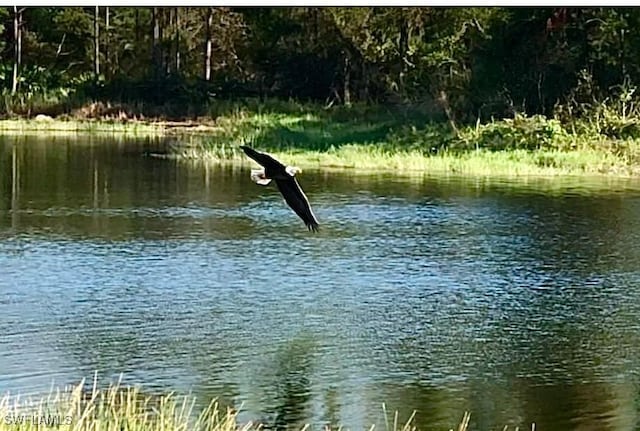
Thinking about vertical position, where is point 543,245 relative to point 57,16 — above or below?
below

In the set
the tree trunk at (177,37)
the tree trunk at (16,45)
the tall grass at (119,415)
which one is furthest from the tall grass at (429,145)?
the tall grass at (119,415)

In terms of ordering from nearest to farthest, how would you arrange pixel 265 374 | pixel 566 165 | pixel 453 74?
1. pixel 265 374
2. pixel 566 165
3. pixel 453 74

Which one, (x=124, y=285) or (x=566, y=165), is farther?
(x=566, y=165)

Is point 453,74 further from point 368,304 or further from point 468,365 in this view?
point 468,365

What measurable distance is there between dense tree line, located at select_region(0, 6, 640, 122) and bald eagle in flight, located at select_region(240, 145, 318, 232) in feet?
76.2

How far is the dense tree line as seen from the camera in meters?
31.0

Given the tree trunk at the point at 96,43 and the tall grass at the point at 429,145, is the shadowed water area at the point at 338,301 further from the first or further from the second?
the tree trunk at the point at 96,43

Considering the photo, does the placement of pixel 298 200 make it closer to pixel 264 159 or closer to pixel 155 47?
pixel 264 159

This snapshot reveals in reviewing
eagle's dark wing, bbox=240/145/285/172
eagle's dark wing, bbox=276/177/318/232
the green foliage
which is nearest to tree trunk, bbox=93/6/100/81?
the green foliage

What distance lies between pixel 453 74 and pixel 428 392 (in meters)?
24.5

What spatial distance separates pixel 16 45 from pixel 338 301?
3470cm

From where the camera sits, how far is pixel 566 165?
26859mm

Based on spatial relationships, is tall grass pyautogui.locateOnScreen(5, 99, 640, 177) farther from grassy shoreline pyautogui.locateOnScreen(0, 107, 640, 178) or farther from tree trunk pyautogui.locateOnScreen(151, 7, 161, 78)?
tree trunk pyautogui.locateOnScreen(151, 7, 161, 78)

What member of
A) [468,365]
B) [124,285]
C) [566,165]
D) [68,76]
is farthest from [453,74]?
[468,365]
